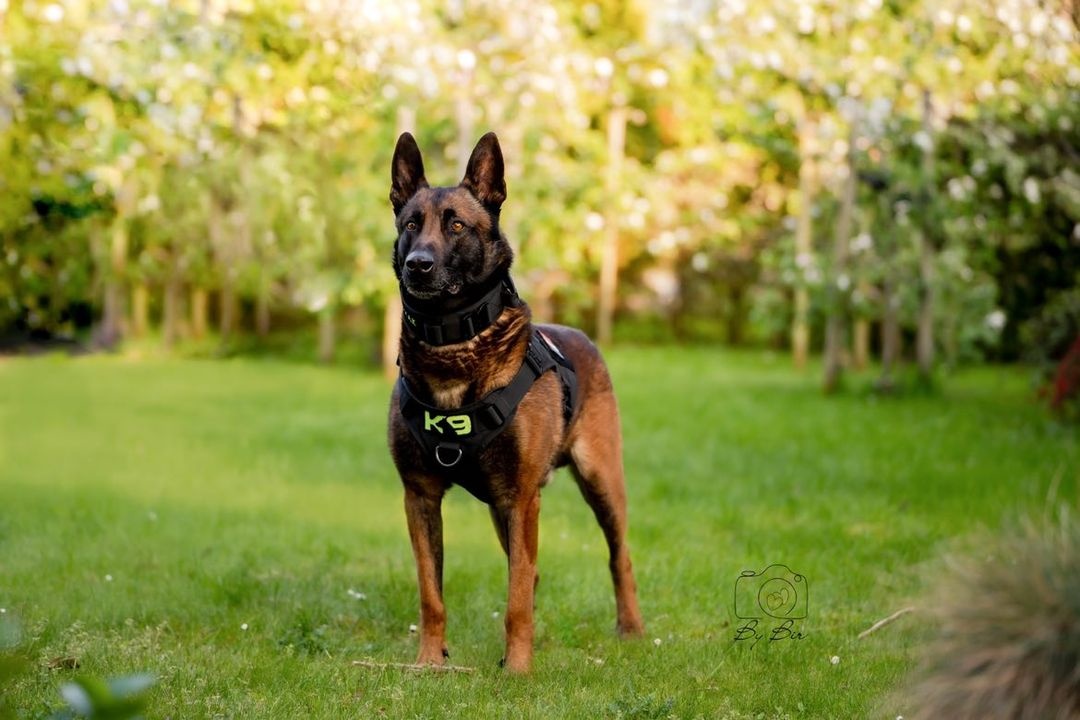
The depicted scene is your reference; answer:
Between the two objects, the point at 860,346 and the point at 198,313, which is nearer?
the point at 860,346

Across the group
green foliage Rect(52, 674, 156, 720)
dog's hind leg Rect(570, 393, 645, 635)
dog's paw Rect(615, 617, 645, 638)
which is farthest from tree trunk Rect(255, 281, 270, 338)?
green foliage Rect(52, 674, 156, 720)

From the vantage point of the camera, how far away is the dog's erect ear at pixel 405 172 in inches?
195

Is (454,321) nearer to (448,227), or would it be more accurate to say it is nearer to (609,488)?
(448,227)

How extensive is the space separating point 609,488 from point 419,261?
5.16ft

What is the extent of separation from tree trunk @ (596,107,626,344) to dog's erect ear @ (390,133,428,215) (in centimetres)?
1831

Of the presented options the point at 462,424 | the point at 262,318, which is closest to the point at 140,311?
the point at 262,318

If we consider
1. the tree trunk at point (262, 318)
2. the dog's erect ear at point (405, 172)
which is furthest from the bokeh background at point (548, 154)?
the dog's erect ear at point (405, 172)

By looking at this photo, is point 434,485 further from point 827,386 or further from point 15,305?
point 827,386

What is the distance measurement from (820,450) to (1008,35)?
20.6 feet

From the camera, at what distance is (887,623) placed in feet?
18.8

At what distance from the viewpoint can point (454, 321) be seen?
475 centimetres

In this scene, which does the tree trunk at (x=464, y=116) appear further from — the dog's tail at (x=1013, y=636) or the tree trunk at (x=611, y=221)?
the dog's tail at (x=1013, y=636)

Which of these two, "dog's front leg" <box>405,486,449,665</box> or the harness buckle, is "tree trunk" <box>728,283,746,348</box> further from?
the harness buckle

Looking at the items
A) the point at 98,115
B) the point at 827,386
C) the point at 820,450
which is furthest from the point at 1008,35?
the point at 98,115
